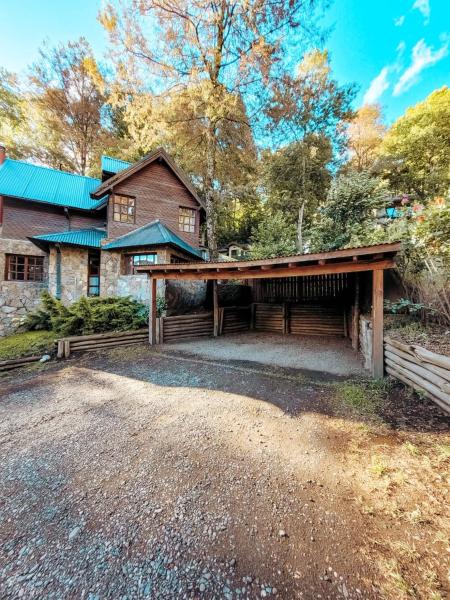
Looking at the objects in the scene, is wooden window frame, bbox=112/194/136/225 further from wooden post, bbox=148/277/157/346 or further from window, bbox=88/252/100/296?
wooden post, bbox=148/277/157/346

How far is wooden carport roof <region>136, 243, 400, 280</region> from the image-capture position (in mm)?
4203

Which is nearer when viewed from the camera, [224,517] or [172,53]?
[224,517]

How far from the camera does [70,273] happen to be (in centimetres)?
1053

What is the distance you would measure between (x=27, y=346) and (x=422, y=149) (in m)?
25.8

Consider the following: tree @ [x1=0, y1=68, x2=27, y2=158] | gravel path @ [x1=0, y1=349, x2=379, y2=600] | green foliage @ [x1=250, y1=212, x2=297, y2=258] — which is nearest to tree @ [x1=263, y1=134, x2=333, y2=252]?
green foliage @ [x1=250, y1=212, x2=297, y2=258]

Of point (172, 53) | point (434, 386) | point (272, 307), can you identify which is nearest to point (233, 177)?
point (172, 53)

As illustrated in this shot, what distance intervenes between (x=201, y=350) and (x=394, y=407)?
15.1 feet

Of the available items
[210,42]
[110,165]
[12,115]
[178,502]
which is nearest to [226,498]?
[178,502]

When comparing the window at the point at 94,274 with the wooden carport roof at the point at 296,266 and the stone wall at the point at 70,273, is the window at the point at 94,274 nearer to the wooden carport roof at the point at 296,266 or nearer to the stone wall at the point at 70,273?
the stone wall at the point at 70,273

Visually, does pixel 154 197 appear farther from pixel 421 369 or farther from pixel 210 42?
pixel 421 369

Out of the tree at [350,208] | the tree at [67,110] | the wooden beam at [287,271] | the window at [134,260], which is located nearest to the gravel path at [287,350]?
the wooden beam at [287,271]

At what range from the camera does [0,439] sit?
2883 millimetres

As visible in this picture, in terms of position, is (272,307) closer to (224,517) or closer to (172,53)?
(224,517)

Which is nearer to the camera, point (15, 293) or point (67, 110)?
point (15, 293)
